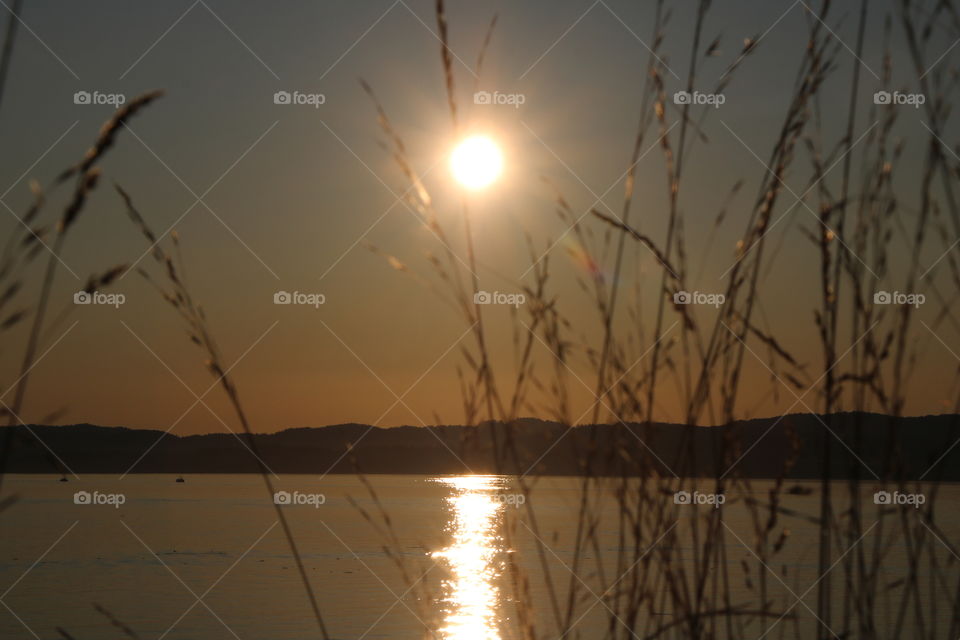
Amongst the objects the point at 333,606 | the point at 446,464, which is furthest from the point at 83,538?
the point at 446,464

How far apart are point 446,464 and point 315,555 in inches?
5703
